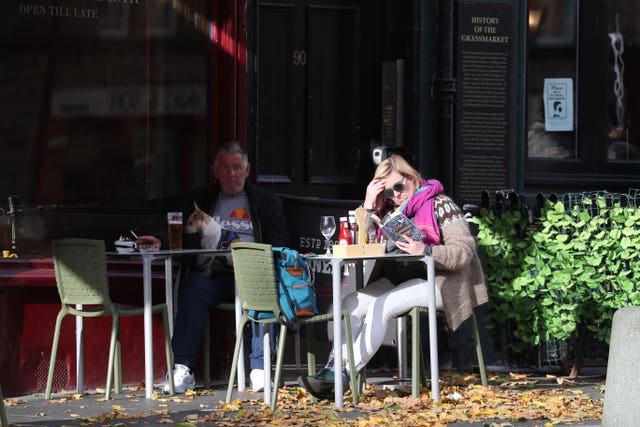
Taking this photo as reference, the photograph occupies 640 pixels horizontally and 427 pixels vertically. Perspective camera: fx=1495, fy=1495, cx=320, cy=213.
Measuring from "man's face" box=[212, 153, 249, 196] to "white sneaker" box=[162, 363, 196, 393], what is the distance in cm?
125

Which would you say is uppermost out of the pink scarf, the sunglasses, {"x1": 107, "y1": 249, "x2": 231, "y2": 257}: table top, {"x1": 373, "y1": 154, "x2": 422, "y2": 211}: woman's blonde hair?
{"x1": 373, "y1": 154, "x2": 422, "y2": 211}: woman's blonde hair

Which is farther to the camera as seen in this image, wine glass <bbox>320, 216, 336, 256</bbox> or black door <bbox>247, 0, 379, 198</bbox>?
black door <bbox>247, 0, 379, 198</bbox>

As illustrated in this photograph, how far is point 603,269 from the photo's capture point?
10.2m

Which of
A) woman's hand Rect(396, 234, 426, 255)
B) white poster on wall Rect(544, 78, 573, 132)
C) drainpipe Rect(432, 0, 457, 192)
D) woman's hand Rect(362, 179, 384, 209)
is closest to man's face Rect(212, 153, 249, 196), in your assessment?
woman's hand Rect(362, 179, 384, 209)

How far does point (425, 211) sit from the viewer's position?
9367 mm

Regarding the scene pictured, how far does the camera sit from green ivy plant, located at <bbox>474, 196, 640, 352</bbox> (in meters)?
10.2

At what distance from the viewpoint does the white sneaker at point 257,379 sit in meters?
9.77

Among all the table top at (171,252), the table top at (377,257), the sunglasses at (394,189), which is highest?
the sunglasses at (394,189)

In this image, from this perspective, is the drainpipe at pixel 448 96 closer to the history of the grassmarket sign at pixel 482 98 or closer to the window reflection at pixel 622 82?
the history of the grassmarket sign at pixel 482 98

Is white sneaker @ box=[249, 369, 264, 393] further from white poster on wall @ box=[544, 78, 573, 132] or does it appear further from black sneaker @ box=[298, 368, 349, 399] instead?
white poster on wall @ box=[544, 78, 573, 132]

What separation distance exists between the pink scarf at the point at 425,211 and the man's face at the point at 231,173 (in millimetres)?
1326

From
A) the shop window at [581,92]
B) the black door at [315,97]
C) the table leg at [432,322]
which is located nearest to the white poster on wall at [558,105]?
the shop window at [581,92]

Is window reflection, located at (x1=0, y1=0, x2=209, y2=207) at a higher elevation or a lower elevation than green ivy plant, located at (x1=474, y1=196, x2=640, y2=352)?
higher

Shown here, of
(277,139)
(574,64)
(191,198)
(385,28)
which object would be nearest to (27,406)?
(191,198)
